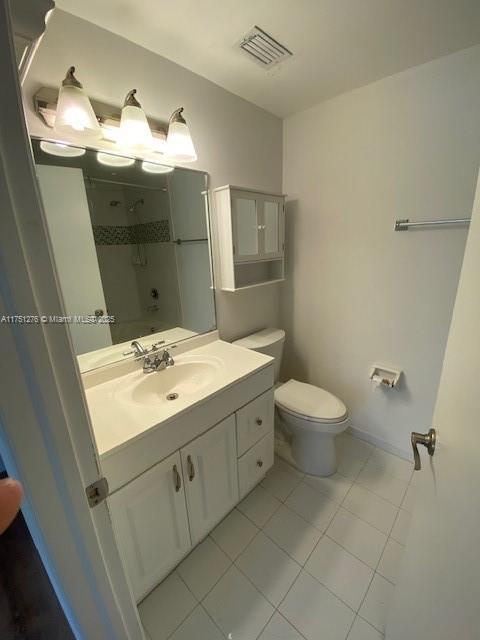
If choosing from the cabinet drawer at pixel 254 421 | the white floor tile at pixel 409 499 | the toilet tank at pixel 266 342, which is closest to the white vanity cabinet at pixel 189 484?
the cabinet drawer at pixel 254 421

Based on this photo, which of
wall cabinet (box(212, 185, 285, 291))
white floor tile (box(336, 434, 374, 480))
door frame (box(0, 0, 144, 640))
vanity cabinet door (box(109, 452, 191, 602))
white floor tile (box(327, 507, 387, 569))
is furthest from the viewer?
white floor tile (box(336, 434, 374, 480))

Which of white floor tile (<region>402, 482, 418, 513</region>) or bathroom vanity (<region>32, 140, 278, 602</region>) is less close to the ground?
bathroom vanity (<region>32, 140, 278, 602</region>)

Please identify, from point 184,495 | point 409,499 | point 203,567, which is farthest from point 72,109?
point 409,499

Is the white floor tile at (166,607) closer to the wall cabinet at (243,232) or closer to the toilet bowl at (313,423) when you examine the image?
the toilet bowl at (313,423)

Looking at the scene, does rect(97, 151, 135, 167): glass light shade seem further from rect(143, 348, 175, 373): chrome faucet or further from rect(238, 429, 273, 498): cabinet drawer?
rect(238, 429, 273, 498): cabinet drawer

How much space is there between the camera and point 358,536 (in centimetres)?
132

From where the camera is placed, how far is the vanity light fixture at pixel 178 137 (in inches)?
47.4

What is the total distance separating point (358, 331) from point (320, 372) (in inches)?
17.8

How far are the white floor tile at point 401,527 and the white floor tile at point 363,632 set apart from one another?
1.34 feet

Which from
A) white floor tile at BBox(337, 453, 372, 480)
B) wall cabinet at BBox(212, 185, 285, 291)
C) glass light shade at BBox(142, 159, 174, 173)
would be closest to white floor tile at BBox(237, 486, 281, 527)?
white floor tile at BBox(337, 453, 372, 480)

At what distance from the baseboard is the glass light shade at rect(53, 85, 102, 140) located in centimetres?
231

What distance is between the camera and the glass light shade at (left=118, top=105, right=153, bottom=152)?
106 cm

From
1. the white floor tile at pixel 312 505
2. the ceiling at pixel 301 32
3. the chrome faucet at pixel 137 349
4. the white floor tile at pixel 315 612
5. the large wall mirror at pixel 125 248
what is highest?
the ceiling at pixel 301 32

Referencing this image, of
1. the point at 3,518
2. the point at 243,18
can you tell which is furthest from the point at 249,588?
the point at 243,18
